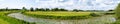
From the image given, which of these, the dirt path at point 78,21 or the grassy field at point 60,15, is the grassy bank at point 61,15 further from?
the dirt path at point 78,21

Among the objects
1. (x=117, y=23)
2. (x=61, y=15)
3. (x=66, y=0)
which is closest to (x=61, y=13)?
(x=61, y=15)

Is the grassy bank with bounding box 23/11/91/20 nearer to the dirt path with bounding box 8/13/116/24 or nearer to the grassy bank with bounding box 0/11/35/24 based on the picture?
the dirt path with bounding box 8/13/116/24

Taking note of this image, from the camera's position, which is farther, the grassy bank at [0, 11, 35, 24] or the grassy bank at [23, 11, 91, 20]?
the grassy bank at [23, 11, 91, 20]

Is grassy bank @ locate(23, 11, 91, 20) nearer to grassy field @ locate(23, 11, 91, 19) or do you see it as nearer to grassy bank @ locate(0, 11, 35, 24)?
grassy field @ locate(23, 11, 91, 19)

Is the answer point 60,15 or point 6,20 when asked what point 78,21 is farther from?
point 6,20

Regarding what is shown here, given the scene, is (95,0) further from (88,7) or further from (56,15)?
(56,15)

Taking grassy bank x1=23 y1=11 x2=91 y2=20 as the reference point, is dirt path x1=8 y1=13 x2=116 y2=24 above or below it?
below

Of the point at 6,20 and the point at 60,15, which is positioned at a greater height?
the point at 60,15

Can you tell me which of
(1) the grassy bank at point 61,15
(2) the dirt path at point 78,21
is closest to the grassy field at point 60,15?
(1) the grassy bank at point 61,15

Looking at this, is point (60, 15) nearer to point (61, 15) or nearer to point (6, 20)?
point (61, 15)

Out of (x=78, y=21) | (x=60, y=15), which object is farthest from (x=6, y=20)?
(x=78, y=21)

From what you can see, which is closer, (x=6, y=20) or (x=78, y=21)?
(x=78, y=21)

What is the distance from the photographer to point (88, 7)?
988cm

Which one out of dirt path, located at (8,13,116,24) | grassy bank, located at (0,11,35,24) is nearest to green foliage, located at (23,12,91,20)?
dirt path, located at (8,13,116,24)
